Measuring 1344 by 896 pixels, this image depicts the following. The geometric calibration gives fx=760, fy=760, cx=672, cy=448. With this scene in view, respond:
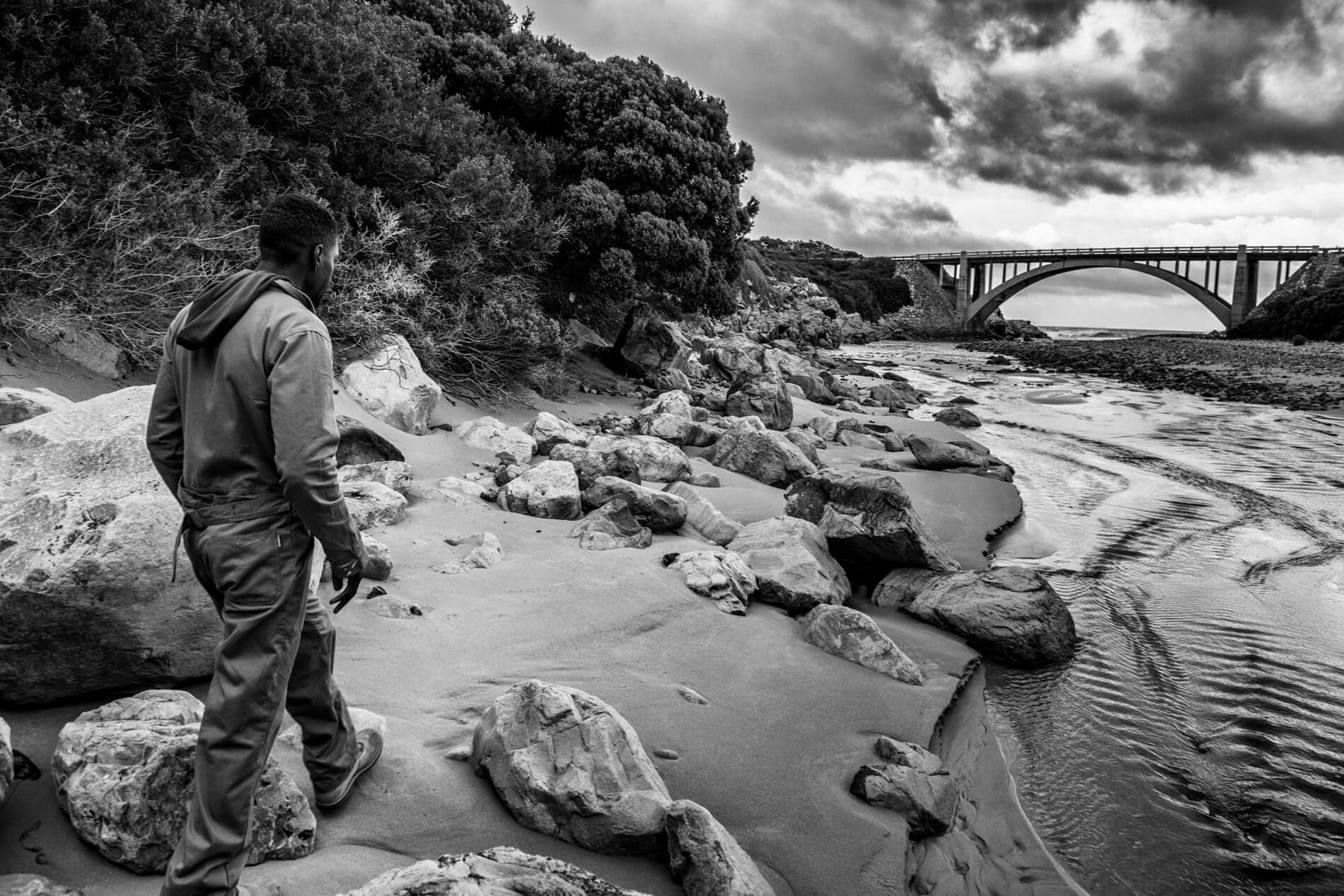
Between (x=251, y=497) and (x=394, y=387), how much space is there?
27.4ft

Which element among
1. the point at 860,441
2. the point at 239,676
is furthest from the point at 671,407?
the point at 239,676

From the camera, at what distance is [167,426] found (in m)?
3.11

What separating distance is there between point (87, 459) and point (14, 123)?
6685mm

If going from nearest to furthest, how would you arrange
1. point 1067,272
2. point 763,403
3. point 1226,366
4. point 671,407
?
point 671,407, point 763,403, point 1226,366, point 1067,272

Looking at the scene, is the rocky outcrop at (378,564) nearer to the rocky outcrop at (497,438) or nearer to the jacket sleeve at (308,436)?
the jacket sleeve at (308,436)

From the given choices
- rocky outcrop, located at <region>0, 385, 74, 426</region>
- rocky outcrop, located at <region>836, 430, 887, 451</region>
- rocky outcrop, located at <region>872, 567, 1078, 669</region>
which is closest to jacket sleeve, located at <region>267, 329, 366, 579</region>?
rocky outcrop, located at <region>0, 385, 74, 426</region>

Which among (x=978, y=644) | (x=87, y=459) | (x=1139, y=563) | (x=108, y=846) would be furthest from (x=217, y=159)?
(x=1139, y=563)

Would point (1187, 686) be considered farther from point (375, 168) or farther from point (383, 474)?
point (375, 168)

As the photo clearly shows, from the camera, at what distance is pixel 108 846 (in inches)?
110

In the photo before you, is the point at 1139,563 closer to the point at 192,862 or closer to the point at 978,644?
the point at 978,644

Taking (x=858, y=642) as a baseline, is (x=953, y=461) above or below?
above

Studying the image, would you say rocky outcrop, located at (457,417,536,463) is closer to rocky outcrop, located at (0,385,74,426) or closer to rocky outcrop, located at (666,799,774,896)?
rocky outcrop, located at (0,385,74,426)

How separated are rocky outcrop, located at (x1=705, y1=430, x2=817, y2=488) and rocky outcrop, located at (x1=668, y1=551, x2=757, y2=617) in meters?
4.72

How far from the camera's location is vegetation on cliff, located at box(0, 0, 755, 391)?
888 cm
